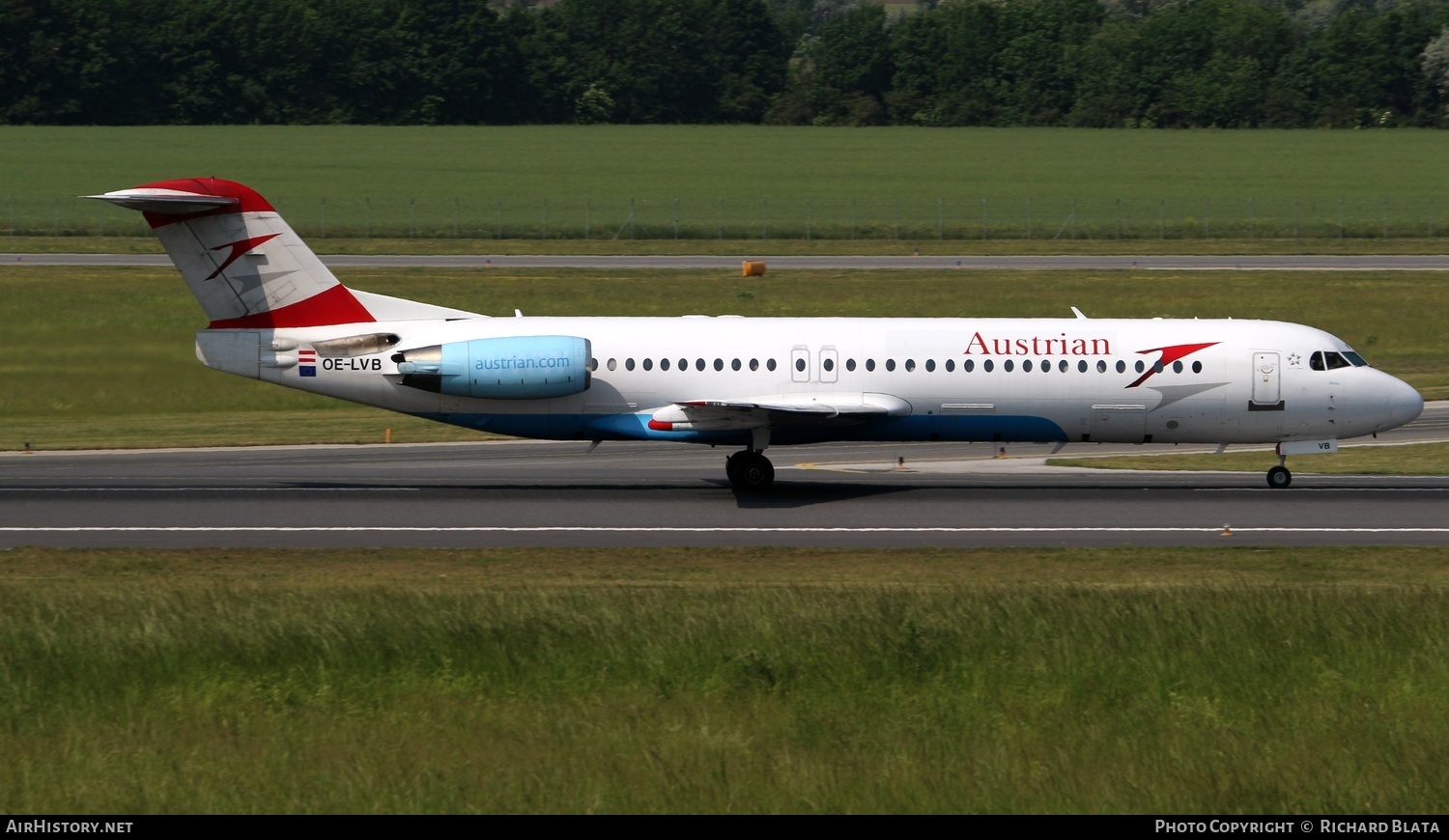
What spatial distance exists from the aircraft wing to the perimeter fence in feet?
182

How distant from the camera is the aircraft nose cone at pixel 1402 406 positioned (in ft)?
103

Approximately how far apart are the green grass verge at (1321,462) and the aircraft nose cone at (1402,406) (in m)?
2.80

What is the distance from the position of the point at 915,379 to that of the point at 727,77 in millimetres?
139166

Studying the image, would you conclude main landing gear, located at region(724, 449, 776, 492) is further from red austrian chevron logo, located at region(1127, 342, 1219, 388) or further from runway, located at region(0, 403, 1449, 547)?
red austrian chevron logo, located at region(1127, 342, 1219, 388)

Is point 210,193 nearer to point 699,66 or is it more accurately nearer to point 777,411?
point 777,411

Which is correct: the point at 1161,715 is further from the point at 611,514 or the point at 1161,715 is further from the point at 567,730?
the point at 611,514

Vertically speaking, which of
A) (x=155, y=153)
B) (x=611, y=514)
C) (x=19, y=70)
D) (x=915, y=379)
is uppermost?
(x=19, y=70)

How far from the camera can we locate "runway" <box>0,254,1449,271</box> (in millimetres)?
70562

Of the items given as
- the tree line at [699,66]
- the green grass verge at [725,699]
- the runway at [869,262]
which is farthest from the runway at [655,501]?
the tree line at [699,66]

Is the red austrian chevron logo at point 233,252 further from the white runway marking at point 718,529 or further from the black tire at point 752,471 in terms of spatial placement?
the black tire at point 752,471

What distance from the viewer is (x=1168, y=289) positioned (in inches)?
2530

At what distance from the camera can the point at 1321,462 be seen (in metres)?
36.2

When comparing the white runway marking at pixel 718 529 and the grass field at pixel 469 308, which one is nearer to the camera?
the white runway marking at pixel 718 529
